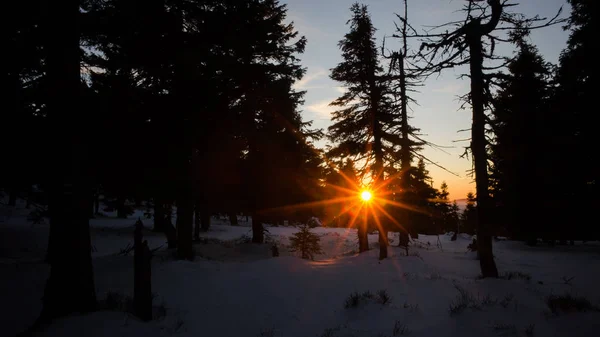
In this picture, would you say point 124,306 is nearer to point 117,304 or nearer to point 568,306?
point 117,304

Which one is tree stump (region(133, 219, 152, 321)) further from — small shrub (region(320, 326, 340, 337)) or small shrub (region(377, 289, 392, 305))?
small shrub (region(377, 289, 392, 305))

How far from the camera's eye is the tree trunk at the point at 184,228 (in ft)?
39.8

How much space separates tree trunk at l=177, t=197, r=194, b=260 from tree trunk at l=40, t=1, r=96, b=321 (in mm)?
6221

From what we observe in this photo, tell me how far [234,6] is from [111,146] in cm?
773

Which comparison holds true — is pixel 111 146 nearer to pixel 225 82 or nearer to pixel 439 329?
pixel 225 82

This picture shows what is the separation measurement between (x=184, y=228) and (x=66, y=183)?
22.8 feet

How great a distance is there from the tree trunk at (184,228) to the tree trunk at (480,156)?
10.1 meters

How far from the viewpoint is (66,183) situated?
5754 millimetres

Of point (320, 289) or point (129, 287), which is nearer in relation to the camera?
point (320, 289)

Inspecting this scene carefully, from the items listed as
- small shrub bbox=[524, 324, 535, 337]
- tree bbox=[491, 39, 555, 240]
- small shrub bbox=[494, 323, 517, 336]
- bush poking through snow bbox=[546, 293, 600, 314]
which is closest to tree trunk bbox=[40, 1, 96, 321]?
small shrub bbox=[494, 323, 517, 336]

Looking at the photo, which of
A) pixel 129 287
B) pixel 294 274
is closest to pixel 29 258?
pixel 129 287

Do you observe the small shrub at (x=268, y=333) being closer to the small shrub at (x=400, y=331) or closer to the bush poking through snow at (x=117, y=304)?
the small shrub at (x=400, y=331)

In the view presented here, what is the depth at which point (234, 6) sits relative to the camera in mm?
12938

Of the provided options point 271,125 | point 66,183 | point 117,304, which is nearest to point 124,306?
point 117,304
